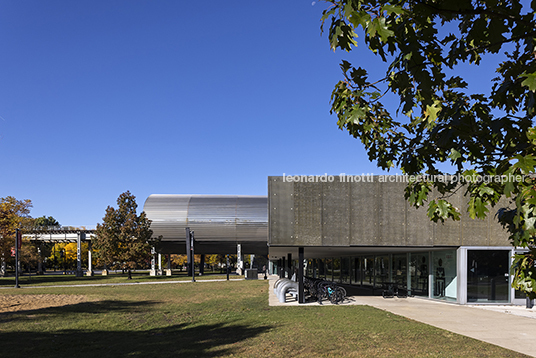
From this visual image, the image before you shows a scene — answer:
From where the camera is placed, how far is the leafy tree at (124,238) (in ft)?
168

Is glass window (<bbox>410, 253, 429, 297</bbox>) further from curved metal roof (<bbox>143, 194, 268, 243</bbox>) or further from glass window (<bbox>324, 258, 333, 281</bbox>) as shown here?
curved metal roof (<bbox>143, 194, 268, 243</bbox>)

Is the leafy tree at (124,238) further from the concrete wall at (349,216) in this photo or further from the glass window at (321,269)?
the concrete wall at (349,216)

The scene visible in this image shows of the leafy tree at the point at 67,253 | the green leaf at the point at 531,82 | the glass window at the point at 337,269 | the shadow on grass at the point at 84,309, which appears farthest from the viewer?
the leafy tree at the point at 67,253

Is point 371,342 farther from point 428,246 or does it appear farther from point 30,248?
point 30,248

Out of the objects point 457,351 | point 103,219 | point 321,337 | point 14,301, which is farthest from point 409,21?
point 103,219

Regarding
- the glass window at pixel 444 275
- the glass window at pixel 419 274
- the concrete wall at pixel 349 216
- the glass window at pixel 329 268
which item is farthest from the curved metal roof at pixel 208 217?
the concrete wall at pixel 349 216

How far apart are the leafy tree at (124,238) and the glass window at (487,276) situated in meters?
39.5

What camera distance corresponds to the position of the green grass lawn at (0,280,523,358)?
1001cm

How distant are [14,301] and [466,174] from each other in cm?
2473

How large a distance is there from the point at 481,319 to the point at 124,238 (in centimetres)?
4484

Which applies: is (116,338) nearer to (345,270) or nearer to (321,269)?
(345,270)

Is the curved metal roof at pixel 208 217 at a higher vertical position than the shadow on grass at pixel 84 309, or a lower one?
higher

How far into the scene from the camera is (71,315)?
667 inches

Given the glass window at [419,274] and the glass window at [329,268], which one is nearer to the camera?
the glass window at [419,274]
